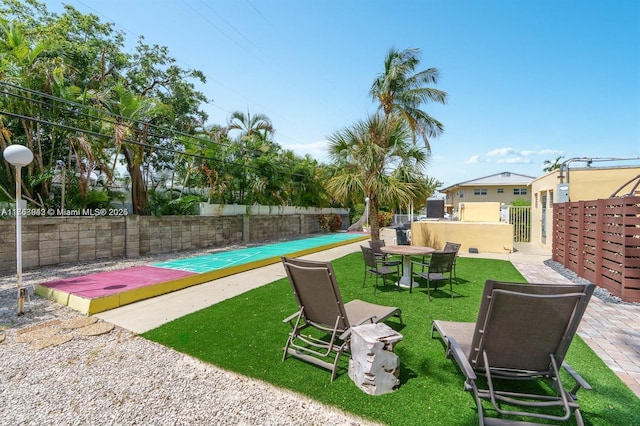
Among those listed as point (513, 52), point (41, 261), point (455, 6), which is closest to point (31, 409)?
point (41, 261)

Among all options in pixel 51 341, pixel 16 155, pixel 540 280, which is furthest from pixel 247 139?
pixel 540 280

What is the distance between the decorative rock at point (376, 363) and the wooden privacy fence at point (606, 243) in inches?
230

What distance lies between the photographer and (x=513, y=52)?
38.4ft

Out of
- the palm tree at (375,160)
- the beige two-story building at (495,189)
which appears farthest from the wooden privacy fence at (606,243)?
the beige two-story building at (495,189)

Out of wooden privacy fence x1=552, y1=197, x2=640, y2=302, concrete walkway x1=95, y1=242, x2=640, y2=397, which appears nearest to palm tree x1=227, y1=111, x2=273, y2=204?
concrete walkway x1=95, y1=242, x2=640, y2=397

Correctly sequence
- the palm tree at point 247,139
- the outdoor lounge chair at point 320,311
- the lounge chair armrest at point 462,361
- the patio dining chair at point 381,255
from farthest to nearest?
the palm tree at point 247,139
the patio dining chair at point 381,255
the outdoor lounge chair at point 320,311
the lounge chair armrest at point 462,361

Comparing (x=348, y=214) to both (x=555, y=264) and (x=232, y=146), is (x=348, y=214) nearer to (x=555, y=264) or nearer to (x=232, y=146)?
(x=232, y=146)

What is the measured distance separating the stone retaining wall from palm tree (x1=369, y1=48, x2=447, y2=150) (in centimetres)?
916

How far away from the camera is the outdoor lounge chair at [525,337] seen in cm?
239

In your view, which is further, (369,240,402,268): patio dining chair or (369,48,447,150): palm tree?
(369,48,447,150): palm tree

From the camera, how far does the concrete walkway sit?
3.75 meters

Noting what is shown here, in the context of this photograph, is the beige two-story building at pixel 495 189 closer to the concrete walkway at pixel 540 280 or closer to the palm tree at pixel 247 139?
the palm tree at pixel 247 139

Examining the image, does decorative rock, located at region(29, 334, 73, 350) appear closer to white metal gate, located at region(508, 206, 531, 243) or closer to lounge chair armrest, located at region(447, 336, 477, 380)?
lounge chair armrest, located at region(447, 336, 477, 380)

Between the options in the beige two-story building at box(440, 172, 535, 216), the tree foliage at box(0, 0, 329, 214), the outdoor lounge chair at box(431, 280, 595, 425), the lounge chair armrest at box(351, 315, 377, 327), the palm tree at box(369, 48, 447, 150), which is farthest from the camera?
the beige two-story building at box(440, 172, 535, 216)
